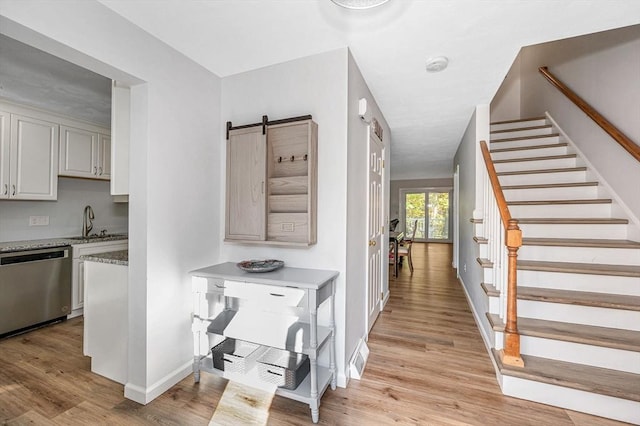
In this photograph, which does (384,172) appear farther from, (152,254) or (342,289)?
(152,254)

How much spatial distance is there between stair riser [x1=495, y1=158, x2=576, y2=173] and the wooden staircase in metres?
0.09

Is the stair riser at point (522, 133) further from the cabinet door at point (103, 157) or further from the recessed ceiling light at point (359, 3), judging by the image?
the cabinet door at point (103, 157)

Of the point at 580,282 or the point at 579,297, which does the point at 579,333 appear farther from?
the point at 580,282

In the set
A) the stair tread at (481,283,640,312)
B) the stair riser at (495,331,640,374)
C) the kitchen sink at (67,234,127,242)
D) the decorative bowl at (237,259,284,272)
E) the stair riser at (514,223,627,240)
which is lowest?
the stair riser at (495,331,640,374)

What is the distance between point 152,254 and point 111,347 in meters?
0.87

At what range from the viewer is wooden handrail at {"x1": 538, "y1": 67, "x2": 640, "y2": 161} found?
2.14 m

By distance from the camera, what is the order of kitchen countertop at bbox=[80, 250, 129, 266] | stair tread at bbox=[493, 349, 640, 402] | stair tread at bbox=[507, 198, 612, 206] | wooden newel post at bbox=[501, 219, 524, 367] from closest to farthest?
1. stair tread at bbox=[493, 349, 640, 402]
2. wooden newel post at bbox=[501, 219, 524, 367]
3. kitchen countertop at bbox=[80, 250, 129, 266]
4. stair tread at bbox=[507, 198, 612, 206]

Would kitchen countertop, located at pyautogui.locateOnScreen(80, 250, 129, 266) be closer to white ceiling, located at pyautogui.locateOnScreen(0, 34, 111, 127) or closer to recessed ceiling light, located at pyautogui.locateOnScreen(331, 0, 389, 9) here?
white ceiling, located at pyautogui.locateOnScreen(0, 34, 111, 127)

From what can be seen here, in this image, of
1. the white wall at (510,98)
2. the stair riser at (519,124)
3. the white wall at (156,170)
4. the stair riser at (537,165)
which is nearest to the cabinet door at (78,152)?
the white wall at (156,170)

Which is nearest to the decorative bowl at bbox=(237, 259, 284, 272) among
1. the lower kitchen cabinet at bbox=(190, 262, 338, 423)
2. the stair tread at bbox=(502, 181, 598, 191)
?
the lower kitchen cabinet at bbox=(190, 262, 338, 423)

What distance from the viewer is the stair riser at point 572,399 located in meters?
1.58

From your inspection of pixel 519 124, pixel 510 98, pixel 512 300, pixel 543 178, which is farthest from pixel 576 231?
pixel 510 98

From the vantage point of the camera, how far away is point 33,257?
2.85 m

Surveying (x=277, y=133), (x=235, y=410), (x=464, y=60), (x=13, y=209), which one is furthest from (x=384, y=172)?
(x=13, y=209)
